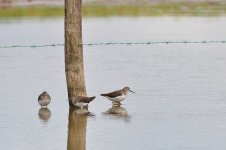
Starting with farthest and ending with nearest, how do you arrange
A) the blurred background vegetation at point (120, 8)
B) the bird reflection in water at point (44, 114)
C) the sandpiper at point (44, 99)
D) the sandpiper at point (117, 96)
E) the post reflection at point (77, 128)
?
the blurred background vegetation at point (120, 8), the sandpiper at point (117, 96), the sandpiper at point (44, 99), the bird reflection in water at point (44, 114), the post reflection at point (77, 128)

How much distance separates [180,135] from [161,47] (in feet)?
55.3

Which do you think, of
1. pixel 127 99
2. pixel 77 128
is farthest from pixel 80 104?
pixel 127 99

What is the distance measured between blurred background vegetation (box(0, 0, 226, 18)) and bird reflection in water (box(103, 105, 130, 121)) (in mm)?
31425

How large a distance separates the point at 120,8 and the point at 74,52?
1543 inches

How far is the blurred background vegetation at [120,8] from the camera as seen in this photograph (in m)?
51.7

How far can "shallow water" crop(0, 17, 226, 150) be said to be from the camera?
14984 millimetres

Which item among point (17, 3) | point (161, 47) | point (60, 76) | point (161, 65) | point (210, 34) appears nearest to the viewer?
point (60, 76)

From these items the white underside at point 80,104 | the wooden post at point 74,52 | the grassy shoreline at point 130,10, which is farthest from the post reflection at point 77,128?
the grassy shoreline at point 130,10

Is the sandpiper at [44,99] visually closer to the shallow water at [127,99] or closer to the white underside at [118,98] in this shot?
the shallow water at [127,99]

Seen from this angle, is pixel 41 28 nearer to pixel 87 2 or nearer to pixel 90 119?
pixel 87 2

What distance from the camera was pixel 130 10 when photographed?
54.2 meters

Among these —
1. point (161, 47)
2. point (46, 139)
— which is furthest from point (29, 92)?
point (161, 47)

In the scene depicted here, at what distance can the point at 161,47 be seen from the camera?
3181cm

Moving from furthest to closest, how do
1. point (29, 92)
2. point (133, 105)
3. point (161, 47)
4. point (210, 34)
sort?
point (210, 34)
point (161, 47)
point (29, 92)
point (133, 105)
